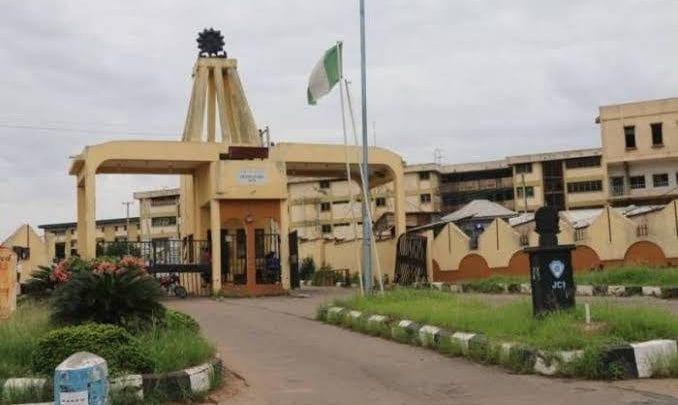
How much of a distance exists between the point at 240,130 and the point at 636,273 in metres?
16.2

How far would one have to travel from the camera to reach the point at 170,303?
22125mm

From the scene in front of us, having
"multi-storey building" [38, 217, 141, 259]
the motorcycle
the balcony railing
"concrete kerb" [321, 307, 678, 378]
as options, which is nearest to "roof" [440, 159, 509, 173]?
the balcony railing

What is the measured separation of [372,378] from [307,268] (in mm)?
30420

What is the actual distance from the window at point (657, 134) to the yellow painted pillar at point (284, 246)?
114 ft

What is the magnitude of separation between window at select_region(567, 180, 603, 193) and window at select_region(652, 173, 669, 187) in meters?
16.9

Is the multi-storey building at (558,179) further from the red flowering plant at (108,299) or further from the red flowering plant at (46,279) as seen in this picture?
the red flowering plant at (108,299)

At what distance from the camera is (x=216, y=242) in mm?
25422

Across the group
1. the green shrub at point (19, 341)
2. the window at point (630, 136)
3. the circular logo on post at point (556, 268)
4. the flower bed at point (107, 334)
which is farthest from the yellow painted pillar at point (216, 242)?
the window at point (630, 136)

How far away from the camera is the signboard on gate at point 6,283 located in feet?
43.2

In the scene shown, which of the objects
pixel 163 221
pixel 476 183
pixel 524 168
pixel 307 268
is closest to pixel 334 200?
pixel 476 183

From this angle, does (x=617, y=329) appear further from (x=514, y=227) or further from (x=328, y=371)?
(x=514, y=227)

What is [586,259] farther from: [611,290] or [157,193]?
[157,193]

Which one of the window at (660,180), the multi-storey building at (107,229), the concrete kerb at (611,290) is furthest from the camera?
the multi-storey building at (107,229)

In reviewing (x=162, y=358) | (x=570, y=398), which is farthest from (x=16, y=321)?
(x=570, y=398)
